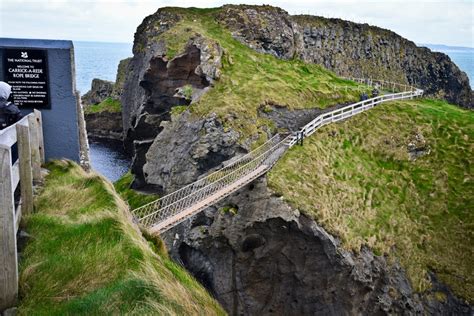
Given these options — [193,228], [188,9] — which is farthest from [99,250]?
[188,9]

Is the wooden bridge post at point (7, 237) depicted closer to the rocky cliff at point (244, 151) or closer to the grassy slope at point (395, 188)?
the rocky cliff at point (244, 151)

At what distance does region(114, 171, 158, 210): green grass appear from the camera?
43791 mm

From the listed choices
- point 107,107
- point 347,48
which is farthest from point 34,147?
point 347,48

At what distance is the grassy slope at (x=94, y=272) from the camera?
7375 mm

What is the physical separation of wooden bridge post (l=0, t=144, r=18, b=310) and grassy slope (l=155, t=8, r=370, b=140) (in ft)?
101

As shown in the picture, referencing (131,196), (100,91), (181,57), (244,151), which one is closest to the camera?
(244,151)

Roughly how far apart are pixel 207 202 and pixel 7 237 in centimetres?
2012

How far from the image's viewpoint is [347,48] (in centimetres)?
10856

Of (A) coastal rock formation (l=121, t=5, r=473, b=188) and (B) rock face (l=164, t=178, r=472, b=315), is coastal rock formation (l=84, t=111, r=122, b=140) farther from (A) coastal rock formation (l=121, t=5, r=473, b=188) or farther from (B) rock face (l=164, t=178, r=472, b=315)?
(B) rock face (l=164, t=178, r=472, b=315)

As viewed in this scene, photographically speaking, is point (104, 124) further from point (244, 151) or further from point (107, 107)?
point (244, 151)

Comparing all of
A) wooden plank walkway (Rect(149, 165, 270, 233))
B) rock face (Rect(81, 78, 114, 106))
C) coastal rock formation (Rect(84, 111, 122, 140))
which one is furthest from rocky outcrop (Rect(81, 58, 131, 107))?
wooden plank walkway (Rect(149, 165, 270, 233))

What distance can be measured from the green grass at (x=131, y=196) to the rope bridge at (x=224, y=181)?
6785 mm

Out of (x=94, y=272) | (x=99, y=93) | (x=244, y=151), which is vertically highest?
(x=94, y=272)

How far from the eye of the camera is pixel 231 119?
38656 millimetres
